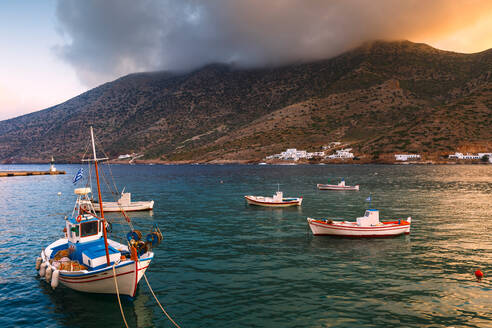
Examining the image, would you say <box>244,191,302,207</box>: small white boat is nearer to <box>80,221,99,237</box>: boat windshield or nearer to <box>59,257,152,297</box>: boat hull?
<box>80,221,99,237</box>: boat windshield

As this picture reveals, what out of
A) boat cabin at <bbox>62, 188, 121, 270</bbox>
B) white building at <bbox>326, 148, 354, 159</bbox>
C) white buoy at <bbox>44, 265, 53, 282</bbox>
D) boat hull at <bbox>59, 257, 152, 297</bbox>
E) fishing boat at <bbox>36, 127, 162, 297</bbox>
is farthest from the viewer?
white building at <bbox>326, 148, 354, 159</bbox>

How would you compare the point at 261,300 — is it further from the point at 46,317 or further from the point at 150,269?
the point at 46,317

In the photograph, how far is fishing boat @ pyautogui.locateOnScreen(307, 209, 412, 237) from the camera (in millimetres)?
30594

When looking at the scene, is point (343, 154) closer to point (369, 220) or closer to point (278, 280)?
point (369, 220)

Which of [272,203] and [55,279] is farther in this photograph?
[272,203]

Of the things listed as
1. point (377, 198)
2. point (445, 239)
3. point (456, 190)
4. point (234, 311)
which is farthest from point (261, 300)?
point (456, 190)

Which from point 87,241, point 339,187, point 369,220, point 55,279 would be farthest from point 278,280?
point 339,187

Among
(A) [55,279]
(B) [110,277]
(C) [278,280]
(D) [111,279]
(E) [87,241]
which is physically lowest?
(C) [278,280]

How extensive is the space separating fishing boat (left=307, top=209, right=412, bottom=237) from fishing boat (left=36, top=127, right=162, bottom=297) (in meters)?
17.1

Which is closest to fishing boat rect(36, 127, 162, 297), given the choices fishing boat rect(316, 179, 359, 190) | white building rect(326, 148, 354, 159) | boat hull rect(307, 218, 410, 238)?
boat hull rect(307, 218, 410, 238)

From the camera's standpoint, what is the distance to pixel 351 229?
3062 centimetres

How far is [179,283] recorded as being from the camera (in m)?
19.6

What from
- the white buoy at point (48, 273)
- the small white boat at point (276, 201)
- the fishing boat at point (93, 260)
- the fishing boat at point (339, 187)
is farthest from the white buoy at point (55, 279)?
the fishing boat at point (339, 187)

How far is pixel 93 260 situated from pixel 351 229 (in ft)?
76.6
